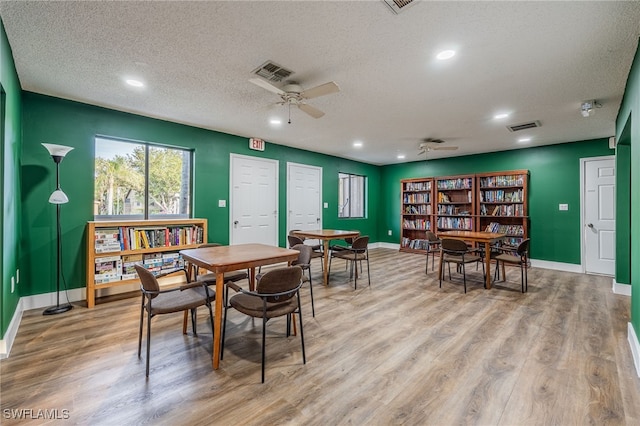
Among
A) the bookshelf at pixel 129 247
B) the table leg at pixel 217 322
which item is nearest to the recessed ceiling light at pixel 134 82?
the bookshelf at pixel 129 247

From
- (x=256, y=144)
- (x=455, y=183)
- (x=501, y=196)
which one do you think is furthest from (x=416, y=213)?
(x=256, y=144)

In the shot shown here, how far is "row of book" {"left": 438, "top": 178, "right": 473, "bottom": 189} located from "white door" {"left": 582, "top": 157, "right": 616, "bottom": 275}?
2.01m

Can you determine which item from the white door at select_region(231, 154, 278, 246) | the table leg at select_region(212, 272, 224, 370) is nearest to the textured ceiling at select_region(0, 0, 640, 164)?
the white door at select_region(231, 154, 278, 246)

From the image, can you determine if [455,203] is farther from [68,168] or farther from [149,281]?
[68,168]

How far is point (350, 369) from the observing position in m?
2.13

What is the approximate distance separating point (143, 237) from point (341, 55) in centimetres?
334

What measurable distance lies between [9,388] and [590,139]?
8.16 meters

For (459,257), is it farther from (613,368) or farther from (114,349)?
(114,349)

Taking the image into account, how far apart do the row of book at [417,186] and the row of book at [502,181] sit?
4.25ft

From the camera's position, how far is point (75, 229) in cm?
368

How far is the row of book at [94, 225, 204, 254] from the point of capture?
11.8 ft

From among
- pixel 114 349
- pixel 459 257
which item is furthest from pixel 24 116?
pixel 459 257

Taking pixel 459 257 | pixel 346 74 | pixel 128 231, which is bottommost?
pixel 459 257

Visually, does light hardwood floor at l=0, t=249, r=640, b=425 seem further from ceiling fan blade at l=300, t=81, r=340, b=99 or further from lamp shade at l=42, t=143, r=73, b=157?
ceiling fan blade at l=300, t=81, r=340, b=99
